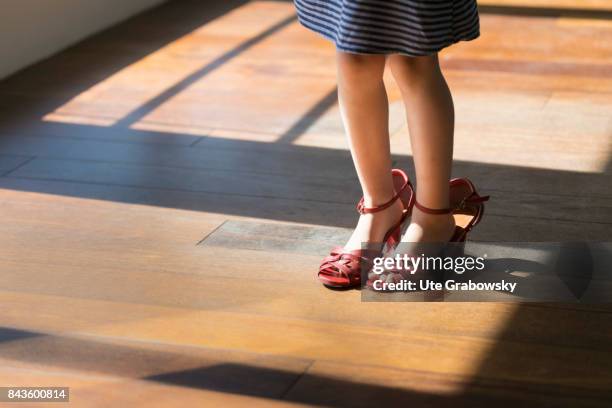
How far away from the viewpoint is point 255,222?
6.71 ft

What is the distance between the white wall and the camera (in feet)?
10.4

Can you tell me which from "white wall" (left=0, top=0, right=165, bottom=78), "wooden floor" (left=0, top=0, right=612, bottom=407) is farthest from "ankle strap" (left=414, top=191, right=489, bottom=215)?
"white wall" (left=0, top=0, right=165, bottom=78)

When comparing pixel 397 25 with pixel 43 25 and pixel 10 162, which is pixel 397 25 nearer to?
pixel 10 162

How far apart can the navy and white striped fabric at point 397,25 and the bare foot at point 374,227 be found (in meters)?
0.32

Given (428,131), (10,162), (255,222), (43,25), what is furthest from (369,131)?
Result: (43,25)

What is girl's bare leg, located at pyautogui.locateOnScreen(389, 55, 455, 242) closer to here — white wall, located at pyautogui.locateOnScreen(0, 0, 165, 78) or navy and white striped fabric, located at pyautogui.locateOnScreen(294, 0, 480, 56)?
navy and white striped fabric, located at pyautogui.locateOnScreen(294, 0, 480, 56)

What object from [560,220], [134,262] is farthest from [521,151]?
[134,262]

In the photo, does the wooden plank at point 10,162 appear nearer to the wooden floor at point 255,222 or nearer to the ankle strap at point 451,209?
the wooden floor at point 255,222

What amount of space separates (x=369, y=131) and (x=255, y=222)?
0.41m

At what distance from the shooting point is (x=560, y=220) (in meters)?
2.01

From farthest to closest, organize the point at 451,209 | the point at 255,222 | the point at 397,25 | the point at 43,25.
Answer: the point at 43,25 < the point at 255,222 < the point at 451,209 < the point at 397,25

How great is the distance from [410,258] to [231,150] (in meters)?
0.86

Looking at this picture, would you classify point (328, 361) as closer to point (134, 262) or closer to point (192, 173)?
point (134, 262)

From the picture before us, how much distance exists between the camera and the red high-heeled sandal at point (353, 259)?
→ 68.3 inches
